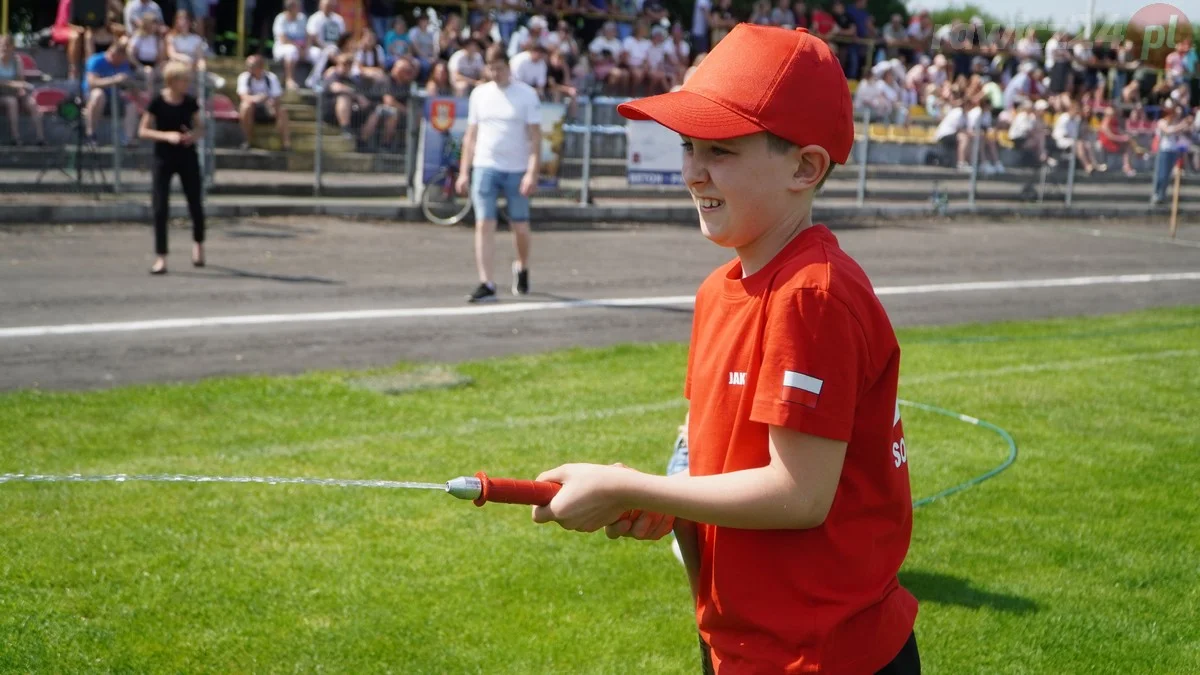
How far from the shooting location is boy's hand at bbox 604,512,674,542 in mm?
2438

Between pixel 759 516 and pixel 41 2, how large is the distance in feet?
90.8

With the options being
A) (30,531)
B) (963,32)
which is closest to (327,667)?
(30,531)

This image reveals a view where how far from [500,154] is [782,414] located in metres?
9.94

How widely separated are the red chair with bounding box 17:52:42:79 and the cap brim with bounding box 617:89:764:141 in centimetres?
1763

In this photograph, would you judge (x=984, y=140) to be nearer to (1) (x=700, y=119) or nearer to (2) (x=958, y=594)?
(2) (x=958, y=594)

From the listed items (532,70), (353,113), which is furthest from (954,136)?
(353,113)

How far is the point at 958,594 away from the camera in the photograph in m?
5.14

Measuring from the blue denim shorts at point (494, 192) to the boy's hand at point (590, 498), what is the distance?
375 inches

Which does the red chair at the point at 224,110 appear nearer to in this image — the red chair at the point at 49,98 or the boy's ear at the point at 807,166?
the red chair at the point at 49,98

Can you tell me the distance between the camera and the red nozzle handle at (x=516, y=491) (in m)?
2.29

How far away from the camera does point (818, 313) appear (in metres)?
2.19

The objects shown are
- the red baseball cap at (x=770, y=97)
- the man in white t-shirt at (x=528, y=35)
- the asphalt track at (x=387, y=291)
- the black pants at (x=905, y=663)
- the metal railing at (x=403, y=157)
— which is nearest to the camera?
the red baseball cap at (x=770, y=97)

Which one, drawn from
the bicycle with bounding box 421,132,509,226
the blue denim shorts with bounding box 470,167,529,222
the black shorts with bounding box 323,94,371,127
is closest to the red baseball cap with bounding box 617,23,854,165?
the blue denim shorts with bounding box 470,167,529,222

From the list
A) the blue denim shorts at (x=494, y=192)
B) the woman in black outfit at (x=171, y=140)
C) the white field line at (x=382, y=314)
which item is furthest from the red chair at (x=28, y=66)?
the white field line at (x=382, y=314)
